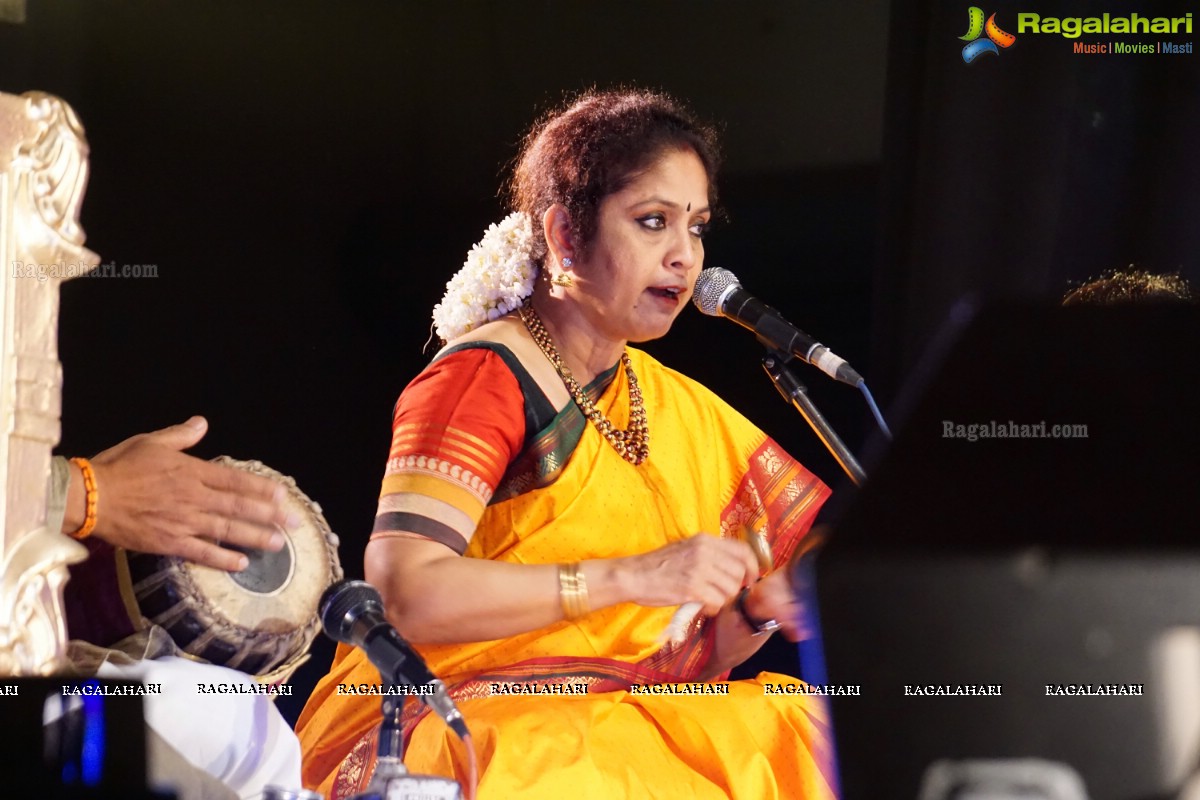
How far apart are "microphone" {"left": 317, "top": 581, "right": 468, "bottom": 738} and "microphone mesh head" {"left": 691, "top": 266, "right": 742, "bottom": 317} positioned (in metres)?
0.97

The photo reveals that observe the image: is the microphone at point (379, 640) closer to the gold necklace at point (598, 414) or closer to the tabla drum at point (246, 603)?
the tabla drum at point (246, 603)

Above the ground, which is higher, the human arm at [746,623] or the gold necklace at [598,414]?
the gold necklace at [598,414]

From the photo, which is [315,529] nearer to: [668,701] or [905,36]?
[668,701]

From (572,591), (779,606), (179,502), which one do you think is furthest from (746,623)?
(179,502)

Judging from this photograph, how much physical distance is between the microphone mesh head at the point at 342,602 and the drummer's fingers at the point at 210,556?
215 mm

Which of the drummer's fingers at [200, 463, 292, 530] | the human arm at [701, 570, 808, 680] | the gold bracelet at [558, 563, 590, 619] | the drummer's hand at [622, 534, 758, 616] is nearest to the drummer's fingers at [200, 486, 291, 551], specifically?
the drummer's fingers at [200, 463, 292, 530]

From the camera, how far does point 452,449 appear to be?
278 cm

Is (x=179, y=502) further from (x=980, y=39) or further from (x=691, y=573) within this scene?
(x=980, y=39)

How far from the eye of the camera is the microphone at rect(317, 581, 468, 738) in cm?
249

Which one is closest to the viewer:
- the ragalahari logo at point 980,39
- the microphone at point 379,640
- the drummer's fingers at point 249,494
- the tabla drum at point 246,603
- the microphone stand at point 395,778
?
the microphone stand at point 395,778

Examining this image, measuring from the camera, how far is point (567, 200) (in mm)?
2947

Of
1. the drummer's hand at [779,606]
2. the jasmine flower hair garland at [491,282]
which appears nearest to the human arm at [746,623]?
the drummer's hand at [779,606]

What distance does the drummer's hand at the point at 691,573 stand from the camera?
110 inches

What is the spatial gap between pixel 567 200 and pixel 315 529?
35.2 inches
